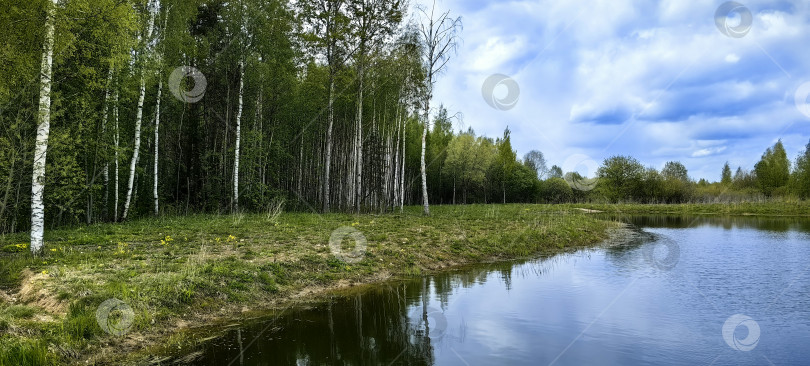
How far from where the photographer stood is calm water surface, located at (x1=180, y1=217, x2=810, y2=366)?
6.94 metres

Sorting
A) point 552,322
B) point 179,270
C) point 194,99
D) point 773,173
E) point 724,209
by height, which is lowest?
point 552,322

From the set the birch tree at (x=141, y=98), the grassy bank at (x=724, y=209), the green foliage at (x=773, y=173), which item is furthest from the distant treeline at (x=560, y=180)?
the birch tree at (x=141, y=98)

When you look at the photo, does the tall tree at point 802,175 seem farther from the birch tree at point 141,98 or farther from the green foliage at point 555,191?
the birch tree at point 141,98

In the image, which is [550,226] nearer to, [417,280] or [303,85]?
[417,280]

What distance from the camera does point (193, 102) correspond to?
30.9 metres

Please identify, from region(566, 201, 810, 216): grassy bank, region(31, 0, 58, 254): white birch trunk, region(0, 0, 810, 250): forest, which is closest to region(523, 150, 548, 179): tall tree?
region(566, 201, 810, 216): grassy bank

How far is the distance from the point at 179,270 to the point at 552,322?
27.3ft

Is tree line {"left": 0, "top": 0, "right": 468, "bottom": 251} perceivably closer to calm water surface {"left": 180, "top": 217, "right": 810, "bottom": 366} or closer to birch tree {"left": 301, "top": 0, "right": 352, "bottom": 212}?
birch tree {"left": 301, "top": 0, "right": 352, "bottom": 212}

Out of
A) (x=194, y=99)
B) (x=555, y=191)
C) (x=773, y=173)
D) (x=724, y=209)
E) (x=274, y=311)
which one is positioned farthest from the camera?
(x=555, y=191)

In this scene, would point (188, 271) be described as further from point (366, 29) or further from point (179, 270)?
point (366, 29)

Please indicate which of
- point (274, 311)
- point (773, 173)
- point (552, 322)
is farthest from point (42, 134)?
point (773, 173)

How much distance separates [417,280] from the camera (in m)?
12.9

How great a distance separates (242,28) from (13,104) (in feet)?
46.7

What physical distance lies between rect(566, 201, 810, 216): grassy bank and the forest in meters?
33.8
